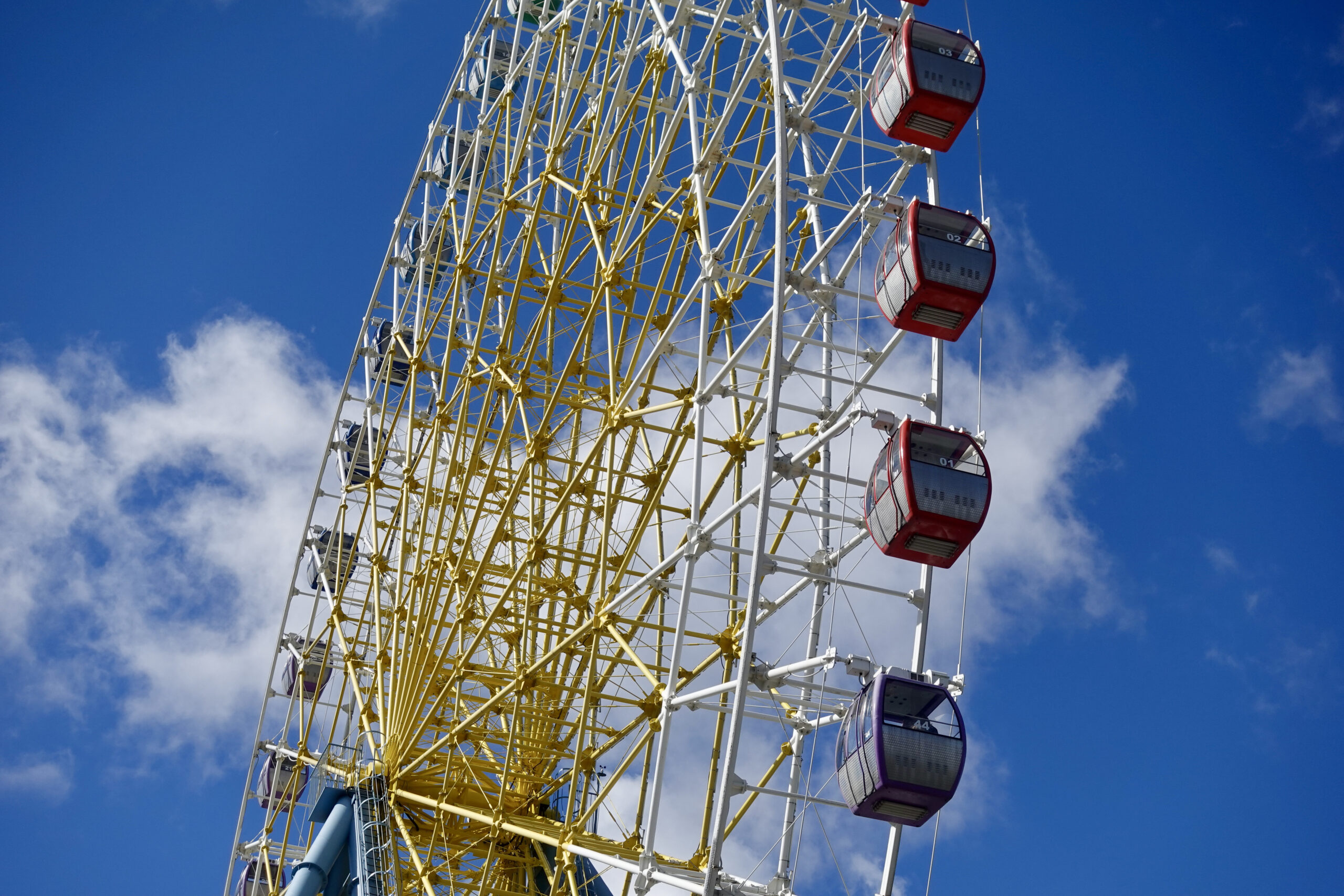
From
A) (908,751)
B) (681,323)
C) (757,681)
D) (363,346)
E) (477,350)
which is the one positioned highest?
(363,346)

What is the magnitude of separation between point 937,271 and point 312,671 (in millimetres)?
22678

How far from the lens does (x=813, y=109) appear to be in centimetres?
2294

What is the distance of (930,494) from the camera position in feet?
59.1

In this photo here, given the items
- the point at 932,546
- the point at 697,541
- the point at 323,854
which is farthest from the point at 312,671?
the point at 932,546

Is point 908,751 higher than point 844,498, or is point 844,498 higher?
point 844,498

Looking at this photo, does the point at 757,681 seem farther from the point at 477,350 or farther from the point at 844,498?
the point at 477,350

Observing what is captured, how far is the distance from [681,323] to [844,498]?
179 inches

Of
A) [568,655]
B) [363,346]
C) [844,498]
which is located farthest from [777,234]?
[363,346]

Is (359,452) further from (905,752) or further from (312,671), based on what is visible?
(905,752)

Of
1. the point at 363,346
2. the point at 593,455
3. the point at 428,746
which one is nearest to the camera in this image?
the point at 593,455

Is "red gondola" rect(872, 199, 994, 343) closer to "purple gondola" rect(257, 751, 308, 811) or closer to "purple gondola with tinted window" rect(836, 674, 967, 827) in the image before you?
"purple gondola with tinted window" rect(836, 674, 967, 827)

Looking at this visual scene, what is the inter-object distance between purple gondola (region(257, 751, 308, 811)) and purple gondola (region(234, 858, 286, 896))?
4.48 ft

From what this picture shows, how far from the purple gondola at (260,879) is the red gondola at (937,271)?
23.1m

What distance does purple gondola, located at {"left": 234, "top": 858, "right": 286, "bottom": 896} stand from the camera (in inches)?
1409
